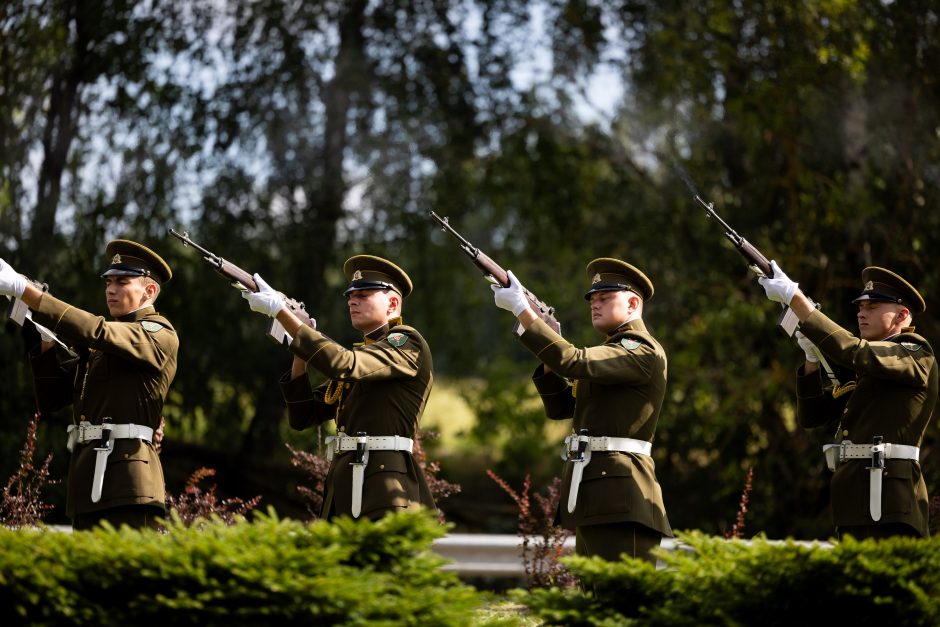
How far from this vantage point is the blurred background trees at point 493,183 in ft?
39.5

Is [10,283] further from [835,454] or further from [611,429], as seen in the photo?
[835,454]

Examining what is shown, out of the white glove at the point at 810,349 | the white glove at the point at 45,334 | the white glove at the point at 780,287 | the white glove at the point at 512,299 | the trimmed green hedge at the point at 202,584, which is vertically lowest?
the trimmed green hedge at the point at 202,584

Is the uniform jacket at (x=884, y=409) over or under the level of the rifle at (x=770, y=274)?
under

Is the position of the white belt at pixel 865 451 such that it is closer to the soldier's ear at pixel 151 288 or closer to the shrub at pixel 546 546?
the shrub at pixel 546 546

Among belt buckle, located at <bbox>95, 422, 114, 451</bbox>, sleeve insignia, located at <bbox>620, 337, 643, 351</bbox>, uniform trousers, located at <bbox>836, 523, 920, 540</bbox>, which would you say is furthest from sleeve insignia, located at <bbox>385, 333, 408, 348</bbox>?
uniform trousers, located at <bbox>836, 523, 920, 540</bbox>

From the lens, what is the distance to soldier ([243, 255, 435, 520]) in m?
6.16

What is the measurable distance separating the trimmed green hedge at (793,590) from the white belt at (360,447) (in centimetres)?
135

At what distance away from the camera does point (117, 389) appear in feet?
21.1

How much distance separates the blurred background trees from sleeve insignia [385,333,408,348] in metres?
6.21

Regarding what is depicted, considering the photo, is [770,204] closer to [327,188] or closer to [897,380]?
[327,188]

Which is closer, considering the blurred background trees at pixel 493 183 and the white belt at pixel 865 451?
the white belt at pixel 865 451

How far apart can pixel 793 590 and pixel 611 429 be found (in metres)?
1.49

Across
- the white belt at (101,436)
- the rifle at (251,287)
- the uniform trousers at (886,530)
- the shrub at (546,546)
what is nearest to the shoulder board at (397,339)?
the rifle at (251,287)

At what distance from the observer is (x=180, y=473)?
43.5 feet
